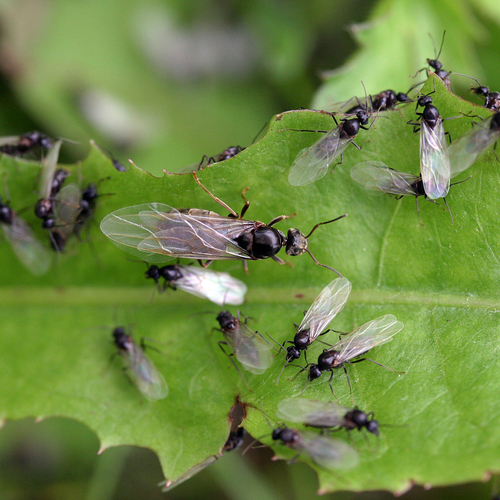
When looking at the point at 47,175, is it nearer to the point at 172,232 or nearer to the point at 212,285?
the point at 172,232

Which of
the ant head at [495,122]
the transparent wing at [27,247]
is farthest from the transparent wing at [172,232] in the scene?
the ant head at [495,122]

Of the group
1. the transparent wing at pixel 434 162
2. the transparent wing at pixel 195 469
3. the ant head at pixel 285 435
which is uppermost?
the transparent wing at pixel 434 162

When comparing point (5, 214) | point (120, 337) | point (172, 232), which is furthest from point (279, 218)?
point (5, 214)

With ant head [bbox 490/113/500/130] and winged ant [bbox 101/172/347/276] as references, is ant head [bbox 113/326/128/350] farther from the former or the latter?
ant head [bbox 490/113/500/130]

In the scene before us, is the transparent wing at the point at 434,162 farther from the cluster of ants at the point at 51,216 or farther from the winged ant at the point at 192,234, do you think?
the cluster of ants at the point at 51,216

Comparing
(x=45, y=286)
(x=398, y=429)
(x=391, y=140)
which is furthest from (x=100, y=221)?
(x=398, y=429)

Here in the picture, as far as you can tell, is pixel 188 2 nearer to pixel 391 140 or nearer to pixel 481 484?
pixel 391 140
